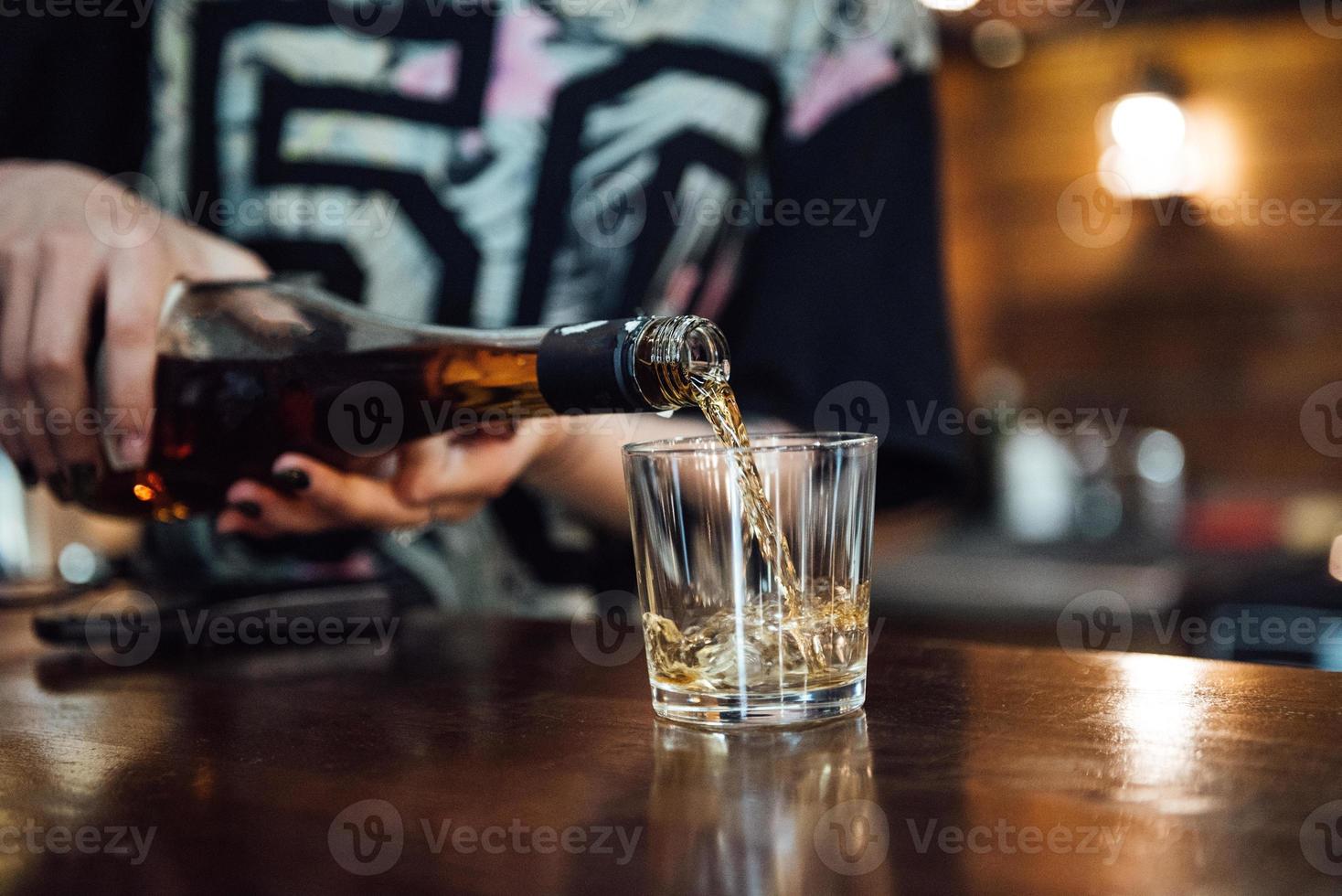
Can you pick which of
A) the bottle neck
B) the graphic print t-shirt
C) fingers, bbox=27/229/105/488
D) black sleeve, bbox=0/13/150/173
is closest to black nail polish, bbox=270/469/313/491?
fingers, bbox=27/229/105/488

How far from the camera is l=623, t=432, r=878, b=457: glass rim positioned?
0.60 meters

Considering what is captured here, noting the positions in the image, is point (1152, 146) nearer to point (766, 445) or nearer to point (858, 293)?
point (858, 293)

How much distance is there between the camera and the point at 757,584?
23.5 inches

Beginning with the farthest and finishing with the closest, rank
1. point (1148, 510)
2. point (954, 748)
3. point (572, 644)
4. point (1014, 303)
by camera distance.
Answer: point (1014, 303) < point (1148, 510) < point (572, 644) < point (954, 748)

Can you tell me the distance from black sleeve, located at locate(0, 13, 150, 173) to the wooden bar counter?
0.68 m

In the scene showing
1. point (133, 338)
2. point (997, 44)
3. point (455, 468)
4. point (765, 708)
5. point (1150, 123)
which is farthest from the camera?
point (997, 44)

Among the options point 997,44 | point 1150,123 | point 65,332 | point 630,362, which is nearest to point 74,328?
point 65,332

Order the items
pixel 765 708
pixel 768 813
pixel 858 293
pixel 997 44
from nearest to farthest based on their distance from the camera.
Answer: pixel 768 813
pixel 765 708
pixel 858 293
pixel 997 44

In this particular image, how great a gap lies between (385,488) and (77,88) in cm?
59

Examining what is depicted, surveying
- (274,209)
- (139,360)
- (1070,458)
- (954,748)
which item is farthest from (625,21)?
(1070,458)

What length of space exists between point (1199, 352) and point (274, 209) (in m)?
2.97

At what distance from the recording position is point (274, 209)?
1190 millimetres

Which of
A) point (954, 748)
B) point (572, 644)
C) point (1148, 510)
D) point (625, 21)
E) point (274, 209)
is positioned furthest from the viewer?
point (1148, 510)

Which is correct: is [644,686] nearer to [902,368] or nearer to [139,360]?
[139,360]
